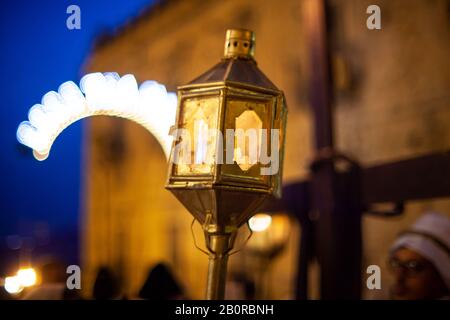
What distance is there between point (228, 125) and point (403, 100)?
638 cm

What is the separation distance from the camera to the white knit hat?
4125mm

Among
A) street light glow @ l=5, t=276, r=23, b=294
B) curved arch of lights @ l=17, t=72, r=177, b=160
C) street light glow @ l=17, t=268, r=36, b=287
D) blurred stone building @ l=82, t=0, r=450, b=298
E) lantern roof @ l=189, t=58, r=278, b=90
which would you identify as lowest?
street light glow @ l=5, t=276, r=23, b=294

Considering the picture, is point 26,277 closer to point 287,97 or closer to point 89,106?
point 89,106

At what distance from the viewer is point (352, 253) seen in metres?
4.41

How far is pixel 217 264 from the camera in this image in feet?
7.88

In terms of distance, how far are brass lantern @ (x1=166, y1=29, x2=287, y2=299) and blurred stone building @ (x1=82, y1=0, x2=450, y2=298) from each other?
2.60 m

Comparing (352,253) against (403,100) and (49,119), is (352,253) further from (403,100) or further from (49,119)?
(403,100)

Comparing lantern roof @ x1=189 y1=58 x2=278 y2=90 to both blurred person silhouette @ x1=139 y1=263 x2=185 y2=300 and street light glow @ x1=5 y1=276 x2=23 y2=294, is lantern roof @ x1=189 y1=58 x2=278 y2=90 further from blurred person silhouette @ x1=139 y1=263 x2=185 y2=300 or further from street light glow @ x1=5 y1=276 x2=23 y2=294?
street light glow @ x1=5 y1=276 x2=23 y2=294

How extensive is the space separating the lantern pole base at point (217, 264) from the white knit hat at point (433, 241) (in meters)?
2.34

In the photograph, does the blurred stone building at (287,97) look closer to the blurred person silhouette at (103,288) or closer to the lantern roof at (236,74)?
the blurred person silhouette at (103,288)

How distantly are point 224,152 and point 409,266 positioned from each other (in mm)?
2531

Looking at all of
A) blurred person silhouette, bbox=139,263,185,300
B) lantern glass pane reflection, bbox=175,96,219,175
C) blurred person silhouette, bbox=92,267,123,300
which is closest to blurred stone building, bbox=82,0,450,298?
blurred person silhouette, bbox=139,263,185,300

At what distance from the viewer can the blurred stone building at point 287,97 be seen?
770 cm
